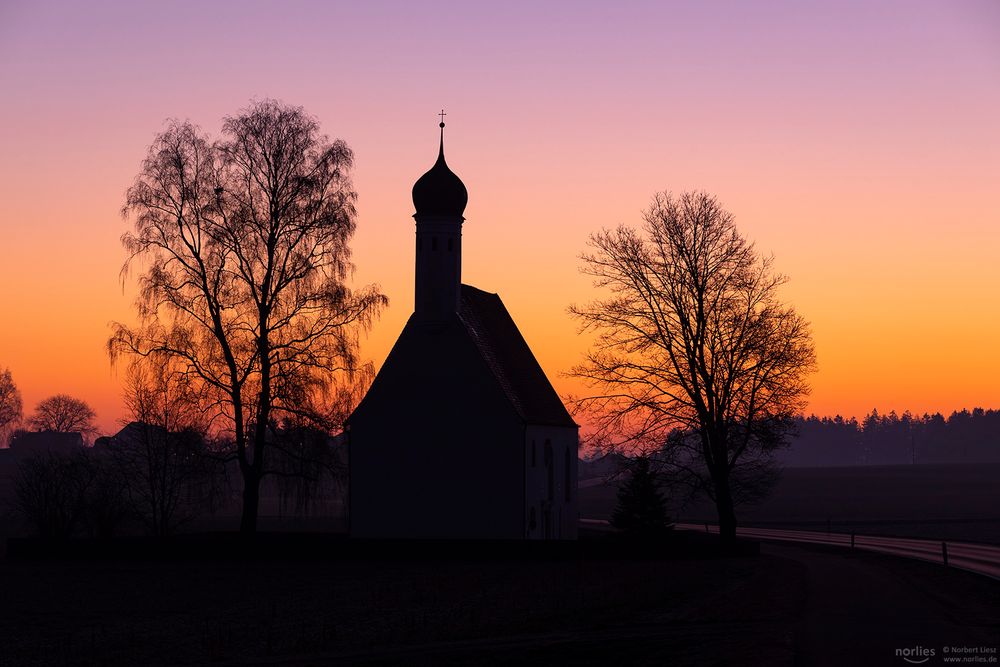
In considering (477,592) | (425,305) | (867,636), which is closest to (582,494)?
(425,305)

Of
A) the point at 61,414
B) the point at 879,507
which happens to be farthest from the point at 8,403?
the point at 879,507

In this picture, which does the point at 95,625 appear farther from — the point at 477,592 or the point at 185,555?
the point at 185,555

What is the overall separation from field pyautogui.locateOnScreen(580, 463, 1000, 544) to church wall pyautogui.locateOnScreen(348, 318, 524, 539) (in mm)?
8599

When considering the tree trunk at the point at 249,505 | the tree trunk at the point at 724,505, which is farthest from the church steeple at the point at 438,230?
the tree trunk at the point at 724,505

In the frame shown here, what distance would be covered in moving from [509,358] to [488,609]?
28.7 meters

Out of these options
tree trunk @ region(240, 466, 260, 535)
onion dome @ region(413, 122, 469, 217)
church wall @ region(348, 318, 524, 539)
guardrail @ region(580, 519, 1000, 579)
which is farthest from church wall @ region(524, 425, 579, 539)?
guardrail @ region(580, 519, 1000, 579)

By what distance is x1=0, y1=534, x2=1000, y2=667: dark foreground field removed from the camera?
71.1 ft

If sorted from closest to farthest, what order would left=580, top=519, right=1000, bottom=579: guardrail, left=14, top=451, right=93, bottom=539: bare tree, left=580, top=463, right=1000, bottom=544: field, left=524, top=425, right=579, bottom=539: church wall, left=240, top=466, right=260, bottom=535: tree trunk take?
left=580, top=519, right=1000, bottom=579: guardrail → left=240, top=466, right=260, bottom=535: tree trunk → left=14, top=451, right=93, bottom=539: bare tree → left=524, top=425, right=579, bottom=539: church wall → left=580, top=463, right=1000, bottom=544: field

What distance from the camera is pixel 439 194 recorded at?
171 ft

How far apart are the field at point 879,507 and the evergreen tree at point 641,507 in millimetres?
2234

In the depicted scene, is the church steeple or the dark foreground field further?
the church steeple

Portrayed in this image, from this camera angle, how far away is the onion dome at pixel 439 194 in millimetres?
51969

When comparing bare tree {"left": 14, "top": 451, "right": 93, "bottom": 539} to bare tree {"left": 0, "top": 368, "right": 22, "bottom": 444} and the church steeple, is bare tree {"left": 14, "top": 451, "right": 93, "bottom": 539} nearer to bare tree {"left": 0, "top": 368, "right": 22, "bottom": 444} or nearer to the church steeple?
the church steeple

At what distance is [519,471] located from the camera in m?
49.7
